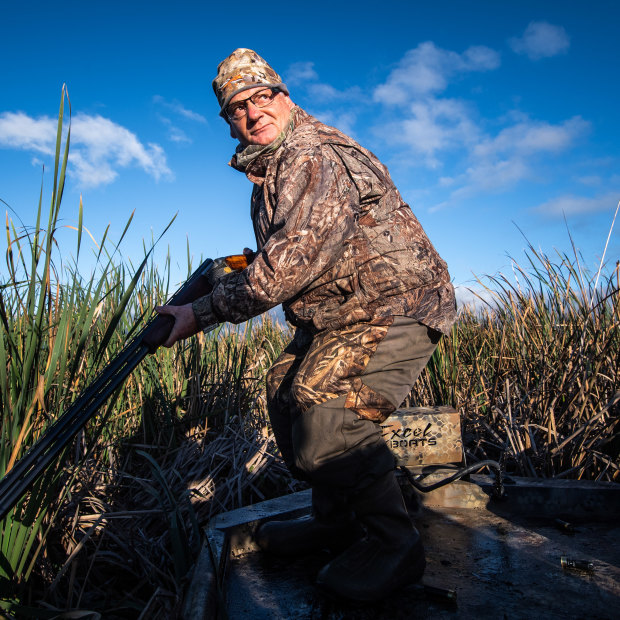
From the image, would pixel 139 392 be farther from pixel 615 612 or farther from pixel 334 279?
pixel 615 612

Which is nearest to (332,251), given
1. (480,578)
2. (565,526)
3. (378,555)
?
(378,555)

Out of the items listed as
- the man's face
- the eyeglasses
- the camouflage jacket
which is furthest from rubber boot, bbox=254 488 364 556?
the eyeglasses

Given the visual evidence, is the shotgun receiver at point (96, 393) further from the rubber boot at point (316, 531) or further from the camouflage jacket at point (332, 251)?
the rubber boot at point (316, 531)

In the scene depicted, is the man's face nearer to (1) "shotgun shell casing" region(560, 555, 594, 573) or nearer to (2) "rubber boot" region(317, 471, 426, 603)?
(2) "rubber boot" region(317, 471, 426, 603)

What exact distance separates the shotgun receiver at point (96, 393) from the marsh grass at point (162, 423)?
14 cm

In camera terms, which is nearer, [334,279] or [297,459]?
[297,459]

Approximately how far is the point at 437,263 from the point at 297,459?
1.03 m

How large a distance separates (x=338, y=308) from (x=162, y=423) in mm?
1868

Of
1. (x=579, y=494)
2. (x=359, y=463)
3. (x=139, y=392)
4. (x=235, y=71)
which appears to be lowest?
(x=579, y=494)

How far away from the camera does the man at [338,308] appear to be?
6.21ft

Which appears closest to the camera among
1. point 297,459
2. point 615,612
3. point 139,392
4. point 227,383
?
point 615,612

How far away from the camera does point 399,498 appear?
196 centimetres

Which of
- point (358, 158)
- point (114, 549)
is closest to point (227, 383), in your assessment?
point (114, 549)

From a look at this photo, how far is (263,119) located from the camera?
89.7 inches
